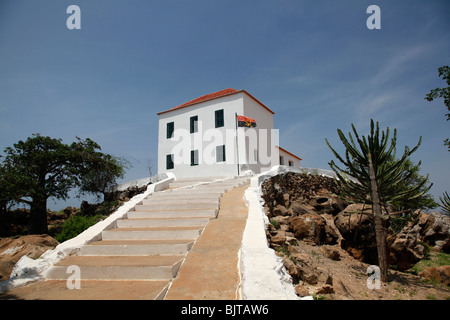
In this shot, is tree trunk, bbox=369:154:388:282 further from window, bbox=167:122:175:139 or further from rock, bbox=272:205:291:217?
window, bbox=167:122:175:139

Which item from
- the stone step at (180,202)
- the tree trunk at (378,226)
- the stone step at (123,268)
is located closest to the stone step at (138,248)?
the stone step at (123,268)

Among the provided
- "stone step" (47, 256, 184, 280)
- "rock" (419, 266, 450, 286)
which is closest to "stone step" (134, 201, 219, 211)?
"stone step" (47, 256, 184, 280)

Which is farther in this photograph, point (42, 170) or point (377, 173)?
point (42, 170)

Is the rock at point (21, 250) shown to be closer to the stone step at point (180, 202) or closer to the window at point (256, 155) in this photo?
the stone step at point (180, 202)

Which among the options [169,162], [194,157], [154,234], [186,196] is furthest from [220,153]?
[154,234]

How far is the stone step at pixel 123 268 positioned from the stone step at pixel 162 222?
4.65ft

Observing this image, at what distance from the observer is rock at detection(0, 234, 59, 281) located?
538cm

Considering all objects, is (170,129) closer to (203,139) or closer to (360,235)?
(203,139)

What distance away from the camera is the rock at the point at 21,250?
538 centimetres

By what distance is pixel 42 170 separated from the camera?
14.2 meters

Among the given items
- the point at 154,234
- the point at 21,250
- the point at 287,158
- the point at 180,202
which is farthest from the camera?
the point at 287,158

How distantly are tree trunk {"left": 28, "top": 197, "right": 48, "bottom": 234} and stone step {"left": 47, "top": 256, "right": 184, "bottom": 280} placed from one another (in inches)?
466

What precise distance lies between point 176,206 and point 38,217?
11.7m
